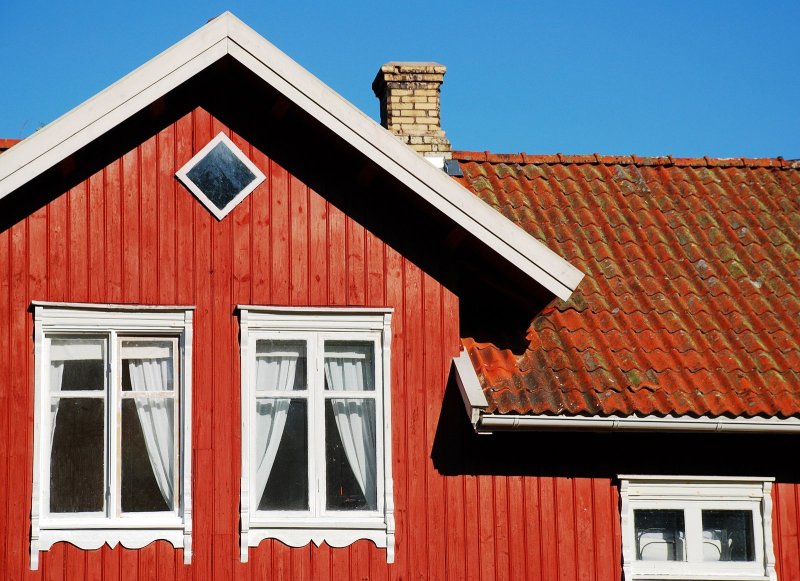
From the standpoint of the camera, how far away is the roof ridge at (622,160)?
1380cm

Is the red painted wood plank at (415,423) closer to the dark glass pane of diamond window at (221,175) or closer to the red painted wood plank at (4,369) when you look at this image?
the dark glass pane of diamond window at (221,175)

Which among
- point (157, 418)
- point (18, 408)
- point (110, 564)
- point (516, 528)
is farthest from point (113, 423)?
point (516, 528)

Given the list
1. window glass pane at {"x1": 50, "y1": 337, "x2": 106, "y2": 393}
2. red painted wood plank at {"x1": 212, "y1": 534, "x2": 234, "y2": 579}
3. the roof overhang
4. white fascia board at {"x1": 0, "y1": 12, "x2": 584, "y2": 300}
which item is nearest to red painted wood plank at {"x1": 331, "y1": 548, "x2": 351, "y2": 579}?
red painted wood plank at {"x1": 212, "y1": 534, "x2": 234, "y2": 579}

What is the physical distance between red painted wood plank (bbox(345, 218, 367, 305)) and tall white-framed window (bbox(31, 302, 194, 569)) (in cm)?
143

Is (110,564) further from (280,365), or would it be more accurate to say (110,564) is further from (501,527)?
(501,527)

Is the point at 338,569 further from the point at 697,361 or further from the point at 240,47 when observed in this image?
the point at 240,47

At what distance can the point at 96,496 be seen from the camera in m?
10.3

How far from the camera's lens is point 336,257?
10984mm

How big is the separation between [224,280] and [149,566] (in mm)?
2502

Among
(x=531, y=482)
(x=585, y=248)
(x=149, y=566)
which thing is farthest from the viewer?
(x=585, y=248)

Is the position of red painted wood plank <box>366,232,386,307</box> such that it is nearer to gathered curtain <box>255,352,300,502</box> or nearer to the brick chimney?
gathered curtain <box>255,352,300,502</box>

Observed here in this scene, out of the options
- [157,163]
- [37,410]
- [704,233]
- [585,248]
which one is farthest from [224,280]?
[704,233]

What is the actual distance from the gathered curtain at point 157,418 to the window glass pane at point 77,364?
272 millimetres

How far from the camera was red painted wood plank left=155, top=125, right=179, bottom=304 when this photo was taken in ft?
34.9
